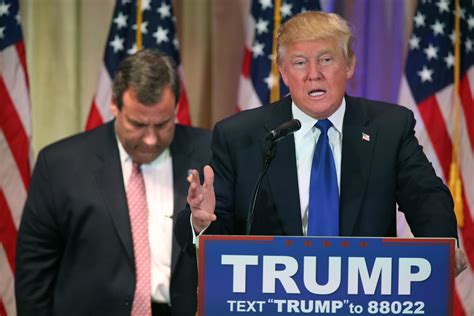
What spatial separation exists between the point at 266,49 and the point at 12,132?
1377 millimetres

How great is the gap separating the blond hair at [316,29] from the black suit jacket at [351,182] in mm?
205

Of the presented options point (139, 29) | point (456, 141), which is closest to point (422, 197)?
point (456, 141)

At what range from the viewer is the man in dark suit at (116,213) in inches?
137

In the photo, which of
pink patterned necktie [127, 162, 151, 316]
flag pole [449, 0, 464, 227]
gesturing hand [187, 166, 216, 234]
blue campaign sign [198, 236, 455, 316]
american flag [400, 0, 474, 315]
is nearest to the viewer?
blue campaign sign [198, 236, 455, 316]

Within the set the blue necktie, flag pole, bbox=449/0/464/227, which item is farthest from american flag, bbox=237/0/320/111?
the blue necktie

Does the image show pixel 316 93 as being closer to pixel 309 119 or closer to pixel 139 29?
pixel 309 119

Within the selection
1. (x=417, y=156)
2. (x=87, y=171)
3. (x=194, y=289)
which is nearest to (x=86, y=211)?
(x=87, y=171)

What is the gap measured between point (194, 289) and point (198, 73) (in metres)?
1.84

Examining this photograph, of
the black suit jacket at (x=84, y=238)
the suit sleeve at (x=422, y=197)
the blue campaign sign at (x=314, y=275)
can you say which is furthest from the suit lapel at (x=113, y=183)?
the blue campaign sign at (x=314, y=275)

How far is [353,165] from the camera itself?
259cm

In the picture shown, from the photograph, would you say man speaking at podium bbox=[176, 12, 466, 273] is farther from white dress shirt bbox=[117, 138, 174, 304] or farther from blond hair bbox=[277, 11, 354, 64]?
white dress shirt bbox=[117, 138, 174, 304]

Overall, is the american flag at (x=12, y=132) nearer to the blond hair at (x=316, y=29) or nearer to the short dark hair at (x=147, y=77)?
the short dark hair at (x=147, y=77)

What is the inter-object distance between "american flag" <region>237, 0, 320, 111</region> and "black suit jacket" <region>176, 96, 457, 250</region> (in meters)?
2.00

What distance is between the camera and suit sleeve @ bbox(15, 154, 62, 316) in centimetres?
357
